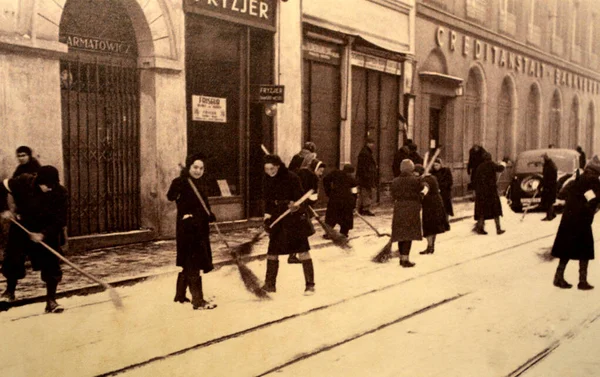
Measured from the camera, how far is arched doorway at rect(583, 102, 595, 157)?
128 ft

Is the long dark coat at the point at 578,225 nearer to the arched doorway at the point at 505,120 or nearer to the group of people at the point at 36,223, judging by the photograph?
the group of people at the point at 36,223

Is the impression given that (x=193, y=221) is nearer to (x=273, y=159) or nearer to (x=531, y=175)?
(x=273, y=159)

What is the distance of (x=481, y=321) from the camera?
7105 mm

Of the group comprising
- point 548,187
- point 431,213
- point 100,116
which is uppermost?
point 100,116

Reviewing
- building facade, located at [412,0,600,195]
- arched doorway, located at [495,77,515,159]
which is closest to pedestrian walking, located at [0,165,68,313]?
building facade, located at [412,0,600,195]

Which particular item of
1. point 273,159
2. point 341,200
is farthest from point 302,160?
point 273,159

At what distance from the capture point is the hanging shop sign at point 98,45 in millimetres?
11828

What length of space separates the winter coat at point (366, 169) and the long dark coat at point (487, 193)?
12.5 ft

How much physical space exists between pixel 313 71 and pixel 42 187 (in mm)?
11487

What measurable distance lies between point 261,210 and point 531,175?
7.13 m

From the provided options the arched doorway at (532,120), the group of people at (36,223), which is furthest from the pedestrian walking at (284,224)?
the arched doorway at (532,120)

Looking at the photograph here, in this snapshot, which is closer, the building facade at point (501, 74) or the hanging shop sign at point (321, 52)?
the hanging shop sign at point (321, 52)

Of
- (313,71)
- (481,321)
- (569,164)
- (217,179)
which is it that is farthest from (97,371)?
(569,164)

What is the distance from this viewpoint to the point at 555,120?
35.7 metres
